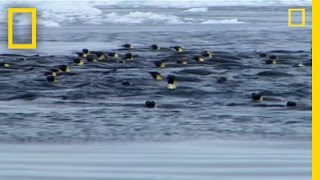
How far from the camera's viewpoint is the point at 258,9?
132ft

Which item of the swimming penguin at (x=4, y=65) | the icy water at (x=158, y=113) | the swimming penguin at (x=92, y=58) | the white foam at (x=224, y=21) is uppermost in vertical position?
the white foam at (x=224, y=21)

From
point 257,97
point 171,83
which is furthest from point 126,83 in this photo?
point 257,97

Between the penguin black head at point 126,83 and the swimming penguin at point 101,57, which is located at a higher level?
the swimming penguin at point 101,57

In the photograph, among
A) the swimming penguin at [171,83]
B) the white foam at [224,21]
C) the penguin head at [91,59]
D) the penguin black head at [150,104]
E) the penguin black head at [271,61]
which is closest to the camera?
the penguin black head at [150,104]

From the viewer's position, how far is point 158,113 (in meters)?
11.7

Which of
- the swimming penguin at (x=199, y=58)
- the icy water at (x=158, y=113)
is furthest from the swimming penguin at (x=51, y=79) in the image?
the swimming penguin at (x=199, y=58)

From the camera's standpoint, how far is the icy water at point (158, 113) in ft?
25.5

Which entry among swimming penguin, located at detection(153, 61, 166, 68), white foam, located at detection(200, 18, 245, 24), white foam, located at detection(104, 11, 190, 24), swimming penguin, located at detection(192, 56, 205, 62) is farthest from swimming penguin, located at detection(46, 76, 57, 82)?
white foam, located at detection(104, 11, 190, 24)

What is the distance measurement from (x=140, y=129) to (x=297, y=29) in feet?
70.1

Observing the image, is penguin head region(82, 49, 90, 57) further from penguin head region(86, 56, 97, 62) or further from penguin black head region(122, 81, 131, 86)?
penguin black head region(122, 81, 131, 86)

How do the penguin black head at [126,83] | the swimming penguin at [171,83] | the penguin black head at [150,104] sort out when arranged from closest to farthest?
the penguin black head at [150,104], the swimming penguin at [171,83], the penguin black head at [126,83]

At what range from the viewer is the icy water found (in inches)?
306

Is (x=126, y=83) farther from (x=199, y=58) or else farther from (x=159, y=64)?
(x=199, y=58)

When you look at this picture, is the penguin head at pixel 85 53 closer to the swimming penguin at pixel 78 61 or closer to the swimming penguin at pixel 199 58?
the swimming penguin at pixel 78 61
